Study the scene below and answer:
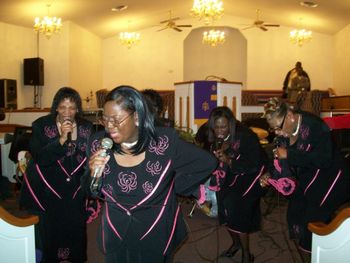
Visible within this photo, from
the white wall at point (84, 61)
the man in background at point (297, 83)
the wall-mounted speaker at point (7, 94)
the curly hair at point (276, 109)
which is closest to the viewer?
the curly hair at point (276, 109)

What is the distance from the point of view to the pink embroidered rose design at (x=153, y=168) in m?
1.91

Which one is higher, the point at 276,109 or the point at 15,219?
the point at 276,109

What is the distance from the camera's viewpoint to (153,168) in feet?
6.28

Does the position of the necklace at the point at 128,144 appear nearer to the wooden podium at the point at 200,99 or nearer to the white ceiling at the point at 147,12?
the wooden podium at the point at 200,99

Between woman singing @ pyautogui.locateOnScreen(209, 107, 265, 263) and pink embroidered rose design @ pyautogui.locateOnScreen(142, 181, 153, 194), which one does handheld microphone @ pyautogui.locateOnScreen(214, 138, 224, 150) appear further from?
pink embroidered rose design @ pyautogui.locateOnScreen(142, 181, 153, 194)

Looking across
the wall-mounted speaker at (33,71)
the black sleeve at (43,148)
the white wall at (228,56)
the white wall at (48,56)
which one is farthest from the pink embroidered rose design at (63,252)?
the white wall at (228,56)

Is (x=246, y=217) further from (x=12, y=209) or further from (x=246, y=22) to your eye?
(x=246, y=22)

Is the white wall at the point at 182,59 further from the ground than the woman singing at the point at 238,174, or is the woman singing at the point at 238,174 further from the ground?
the white wall at the point at 182,59

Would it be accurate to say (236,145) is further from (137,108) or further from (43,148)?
(137,108)

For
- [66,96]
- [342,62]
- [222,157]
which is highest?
[342,62]

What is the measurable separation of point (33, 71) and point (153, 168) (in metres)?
10.7

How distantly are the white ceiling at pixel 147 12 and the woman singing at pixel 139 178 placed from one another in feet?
30.3

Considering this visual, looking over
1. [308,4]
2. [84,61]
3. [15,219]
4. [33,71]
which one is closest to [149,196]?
[15,219]

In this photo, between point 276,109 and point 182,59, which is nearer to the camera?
point 276,109
